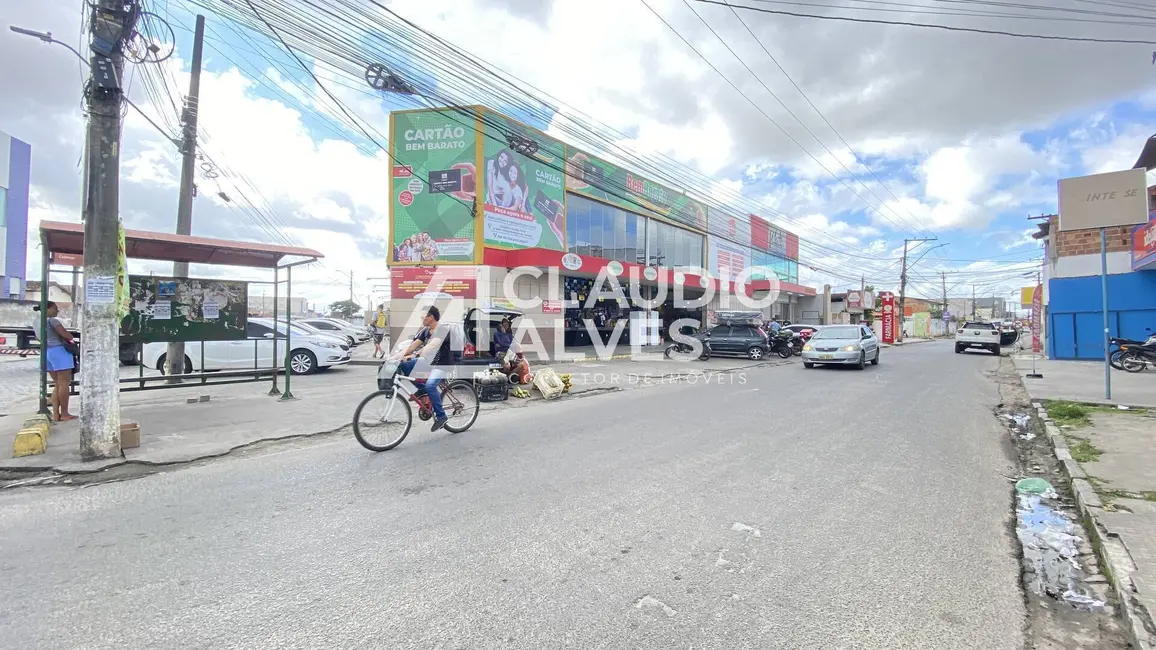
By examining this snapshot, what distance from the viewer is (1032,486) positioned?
222 inches

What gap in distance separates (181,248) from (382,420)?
568 cm

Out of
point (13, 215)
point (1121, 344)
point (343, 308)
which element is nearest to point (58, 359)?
point (1121, 344)

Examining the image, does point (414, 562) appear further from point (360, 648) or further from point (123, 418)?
point (123, 418)

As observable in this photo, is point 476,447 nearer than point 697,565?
No

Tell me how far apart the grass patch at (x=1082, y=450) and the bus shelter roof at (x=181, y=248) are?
34.6ft

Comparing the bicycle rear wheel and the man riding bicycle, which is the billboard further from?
the man riding bicycle

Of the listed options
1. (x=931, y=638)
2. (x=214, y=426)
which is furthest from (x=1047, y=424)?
(x=214, y=426)

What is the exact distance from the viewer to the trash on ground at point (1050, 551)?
344 cm

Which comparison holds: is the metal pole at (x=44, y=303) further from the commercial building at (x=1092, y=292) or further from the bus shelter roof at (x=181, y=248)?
the commercial building at (x=1092, y=292)

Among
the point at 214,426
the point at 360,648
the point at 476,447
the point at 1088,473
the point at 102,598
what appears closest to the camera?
the point at 360,648

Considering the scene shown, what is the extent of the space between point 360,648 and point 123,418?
7.91 meters

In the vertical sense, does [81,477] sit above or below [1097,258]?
below

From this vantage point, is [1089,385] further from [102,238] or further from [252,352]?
[252,352]

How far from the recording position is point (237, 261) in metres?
10.4
